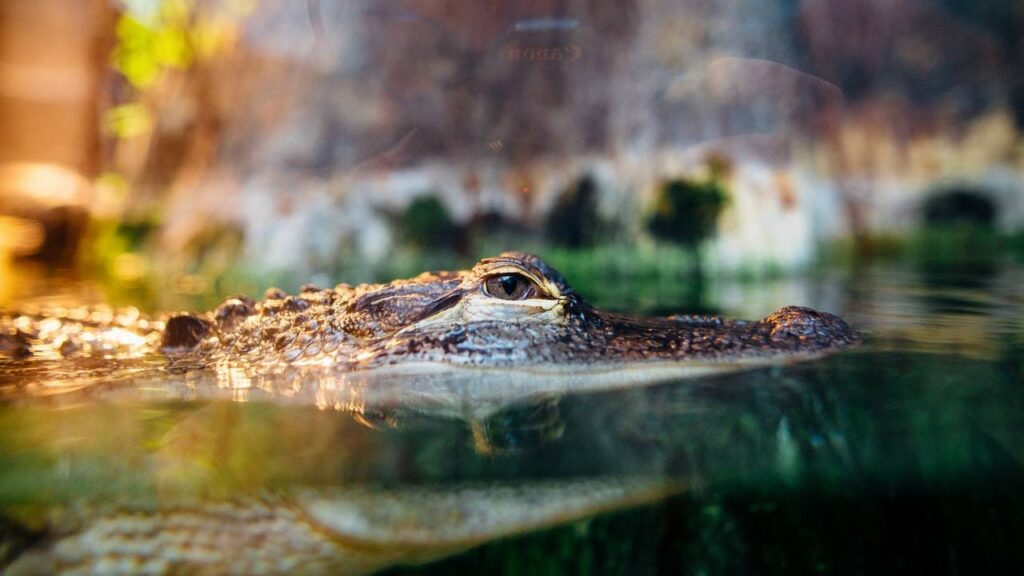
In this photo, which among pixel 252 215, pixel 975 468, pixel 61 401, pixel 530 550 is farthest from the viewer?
pixel 252 215

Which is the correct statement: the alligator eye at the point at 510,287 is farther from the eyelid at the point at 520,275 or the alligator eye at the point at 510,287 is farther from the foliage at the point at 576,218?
the foliage at the point at 576,218

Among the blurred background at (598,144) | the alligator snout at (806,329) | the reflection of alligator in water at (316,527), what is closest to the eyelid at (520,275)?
A: the alligator snout at (806,329)

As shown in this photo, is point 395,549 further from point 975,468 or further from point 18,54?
point 18,54

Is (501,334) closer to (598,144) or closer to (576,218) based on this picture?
(576,218)

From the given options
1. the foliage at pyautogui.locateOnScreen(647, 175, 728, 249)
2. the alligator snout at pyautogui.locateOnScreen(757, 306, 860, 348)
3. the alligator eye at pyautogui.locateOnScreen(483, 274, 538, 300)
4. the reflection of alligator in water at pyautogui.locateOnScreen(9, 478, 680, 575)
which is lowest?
the reflection of alligator in water at pyautogui.locateOnScreen(9, 478, 680, 575)

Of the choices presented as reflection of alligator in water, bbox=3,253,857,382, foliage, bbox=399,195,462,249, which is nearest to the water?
reflection of alligator in water, bbox=3,253,857,382

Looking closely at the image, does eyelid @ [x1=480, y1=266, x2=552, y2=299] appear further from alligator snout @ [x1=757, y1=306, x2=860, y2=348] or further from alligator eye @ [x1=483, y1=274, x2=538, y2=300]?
alligator snout @ [x1=757, y1=306, x2=860, y2=348]

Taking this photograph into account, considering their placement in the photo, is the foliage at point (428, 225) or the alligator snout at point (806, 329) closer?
the alligator snout at point (806, 329)

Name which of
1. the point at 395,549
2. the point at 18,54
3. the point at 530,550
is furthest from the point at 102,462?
the point at 18,54
